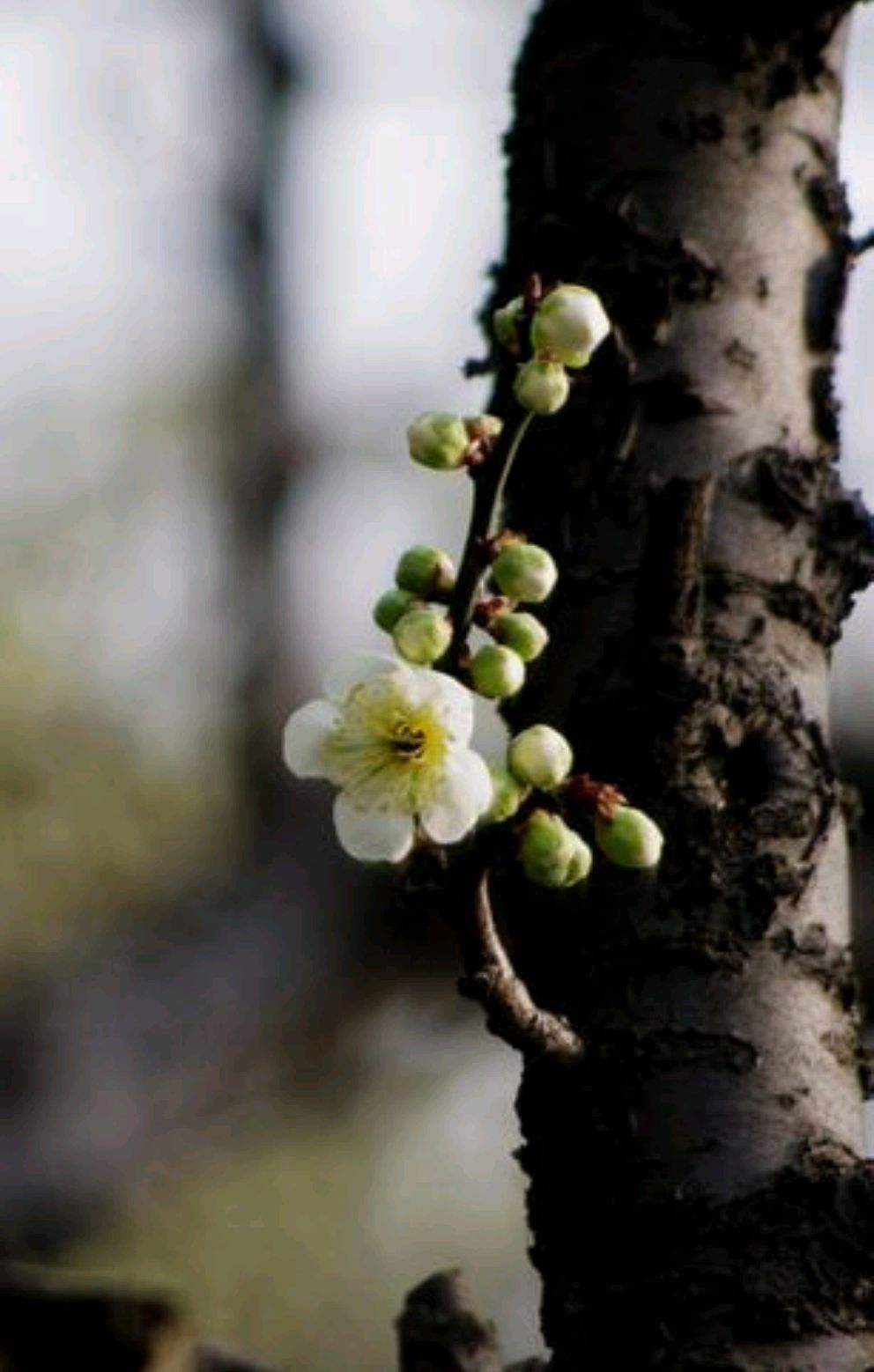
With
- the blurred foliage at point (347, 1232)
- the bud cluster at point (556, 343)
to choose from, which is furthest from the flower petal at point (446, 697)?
→ the blurred foliage at point (347, 1232)

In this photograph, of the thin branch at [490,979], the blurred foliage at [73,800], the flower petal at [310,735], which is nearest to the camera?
the thin branch at [490,979]

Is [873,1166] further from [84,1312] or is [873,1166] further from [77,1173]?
[77,1173]

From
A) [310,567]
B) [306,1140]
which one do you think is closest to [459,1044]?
[310,567]

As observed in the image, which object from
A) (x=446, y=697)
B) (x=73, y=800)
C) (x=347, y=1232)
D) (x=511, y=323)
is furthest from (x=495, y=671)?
(x=347, y=1232)

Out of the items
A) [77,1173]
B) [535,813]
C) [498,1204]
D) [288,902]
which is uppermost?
[498,1204]

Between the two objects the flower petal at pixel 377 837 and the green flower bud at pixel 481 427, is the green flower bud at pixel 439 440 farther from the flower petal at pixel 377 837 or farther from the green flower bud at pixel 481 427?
the flower petal at pixel 377 837

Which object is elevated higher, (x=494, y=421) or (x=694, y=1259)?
(x=494, y=421)

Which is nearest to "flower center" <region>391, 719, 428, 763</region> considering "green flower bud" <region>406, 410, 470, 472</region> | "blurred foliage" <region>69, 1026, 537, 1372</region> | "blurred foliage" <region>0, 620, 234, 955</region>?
"green flower bud" <region>406, 410, 470, 472</region>
